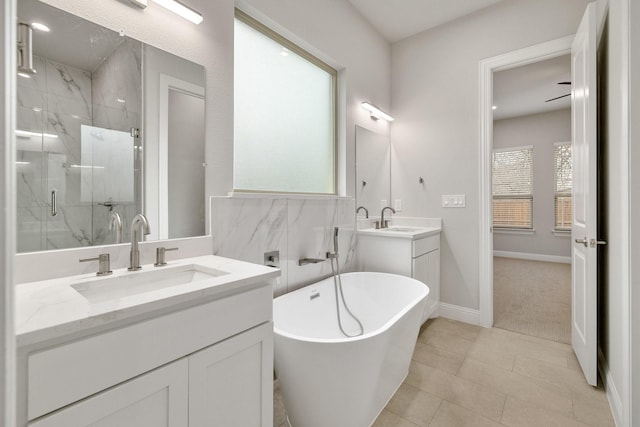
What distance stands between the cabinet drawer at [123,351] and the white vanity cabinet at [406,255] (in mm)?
1690

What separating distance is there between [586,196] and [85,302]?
2547 mm

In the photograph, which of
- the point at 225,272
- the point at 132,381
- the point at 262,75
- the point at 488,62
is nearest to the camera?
the point at 132,381

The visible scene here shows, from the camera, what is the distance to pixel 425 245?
2.61 m

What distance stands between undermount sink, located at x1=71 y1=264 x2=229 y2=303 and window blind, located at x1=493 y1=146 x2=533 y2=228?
6.43 m

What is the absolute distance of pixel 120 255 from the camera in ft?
4.04

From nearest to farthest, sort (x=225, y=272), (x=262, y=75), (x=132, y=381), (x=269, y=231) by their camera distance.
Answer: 1. (x=132, y=381)
2. (x=225, y=272)
3. (x=269, y=231)
4. (x=262, y=75)

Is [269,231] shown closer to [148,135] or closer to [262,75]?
[148,135]

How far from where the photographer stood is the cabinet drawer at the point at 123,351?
0.64 meters

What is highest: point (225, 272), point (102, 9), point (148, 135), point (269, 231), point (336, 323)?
point (102, 9)

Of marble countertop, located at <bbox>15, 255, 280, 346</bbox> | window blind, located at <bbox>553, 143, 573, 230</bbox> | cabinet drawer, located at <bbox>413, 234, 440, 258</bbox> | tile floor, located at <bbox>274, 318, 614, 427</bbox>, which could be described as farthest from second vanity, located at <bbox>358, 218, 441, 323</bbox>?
window blind, located at <bbox>553, 143, 573, 230</bbox>

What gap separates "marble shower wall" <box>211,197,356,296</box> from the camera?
165 cm

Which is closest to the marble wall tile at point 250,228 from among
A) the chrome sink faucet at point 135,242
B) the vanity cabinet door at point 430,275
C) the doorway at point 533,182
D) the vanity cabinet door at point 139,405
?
the chrome sink faucet at point 135,242

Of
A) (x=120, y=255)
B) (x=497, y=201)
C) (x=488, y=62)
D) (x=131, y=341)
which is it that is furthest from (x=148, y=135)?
(x=497, y=201)

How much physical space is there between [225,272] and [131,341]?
1.40ft
